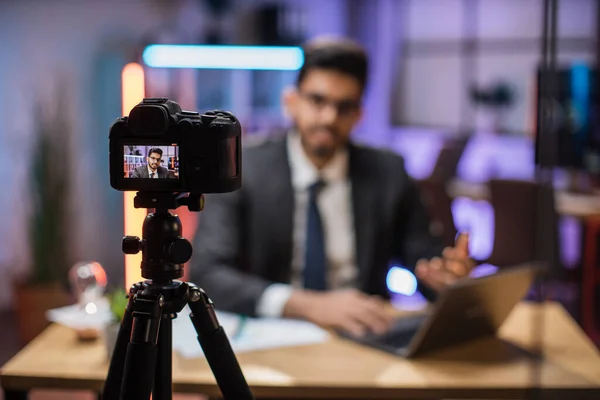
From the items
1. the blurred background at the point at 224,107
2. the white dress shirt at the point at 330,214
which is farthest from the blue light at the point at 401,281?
the white dress shirt at the point at 330,214

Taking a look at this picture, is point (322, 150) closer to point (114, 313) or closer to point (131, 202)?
point (114, 313)

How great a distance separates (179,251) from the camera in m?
1.01

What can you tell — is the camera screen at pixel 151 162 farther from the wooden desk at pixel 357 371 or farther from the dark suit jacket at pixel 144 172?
the wooden desk at pixel 357 371

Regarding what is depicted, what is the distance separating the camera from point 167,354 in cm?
106

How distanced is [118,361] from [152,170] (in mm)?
263

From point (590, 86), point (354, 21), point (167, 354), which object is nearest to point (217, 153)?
point (167, 354)

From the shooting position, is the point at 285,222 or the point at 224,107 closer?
the point at 285,222

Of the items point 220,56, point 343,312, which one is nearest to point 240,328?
point 343,312

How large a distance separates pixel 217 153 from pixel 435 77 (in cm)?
608

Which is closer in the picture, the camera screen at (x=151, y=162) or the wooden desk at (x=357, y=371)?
the camera screen at (x=151, y=162)

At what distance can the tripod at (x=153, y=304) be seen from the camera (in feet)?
3.27

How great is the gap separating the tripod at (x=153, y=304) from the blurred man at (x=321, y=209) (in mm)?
930

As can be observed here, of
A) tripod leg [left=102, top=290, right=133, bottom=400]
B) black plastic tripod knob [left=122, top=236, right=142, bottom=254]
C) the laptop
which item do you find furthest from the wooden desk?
black plastic tripod knob [left=122, top=236, right=142, bottom=254]

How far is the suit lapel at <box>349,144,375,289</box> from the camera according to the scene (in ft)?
7.23
